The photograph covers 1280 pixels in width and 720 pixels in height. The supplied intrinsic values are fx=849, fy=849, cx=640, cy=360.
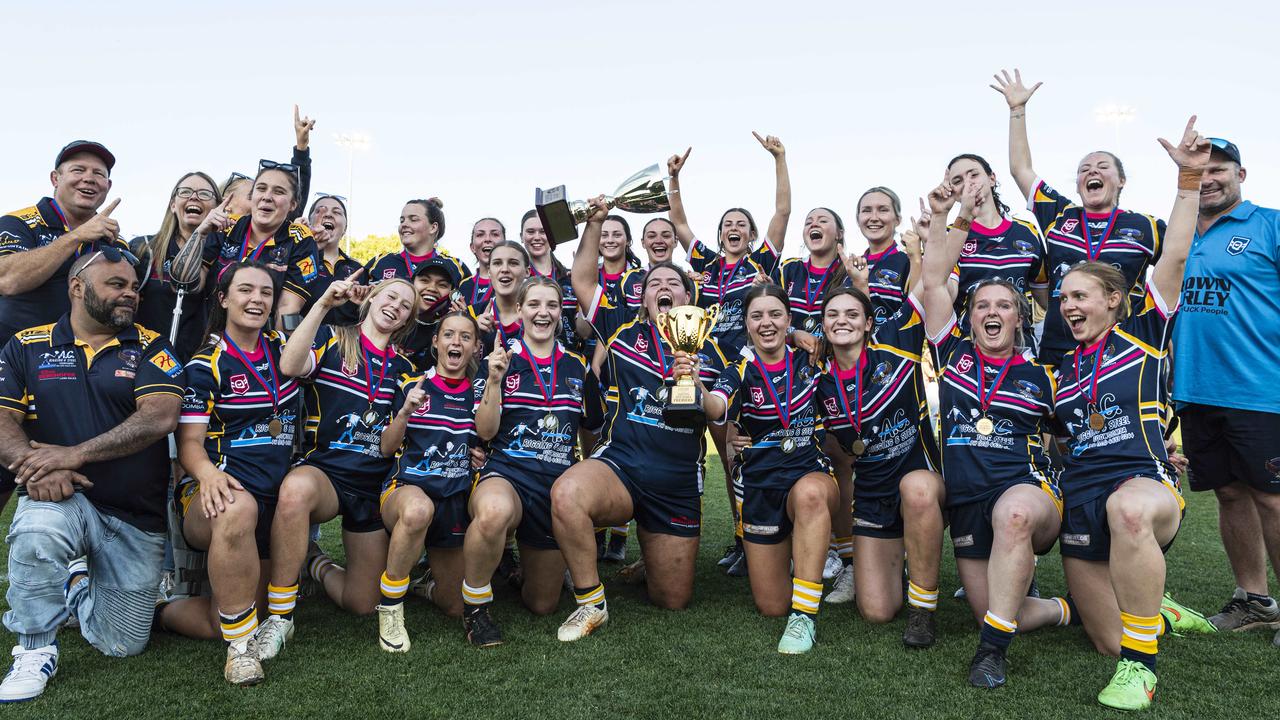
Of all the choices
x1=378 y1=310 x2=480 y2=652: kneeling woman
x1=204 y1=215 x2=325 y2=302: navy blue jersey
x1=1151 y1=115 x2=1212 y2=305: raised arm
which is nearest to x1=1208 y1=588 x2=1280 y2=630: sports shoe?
x1=1151 y1=115 x2=1212 y2=305: raised arm

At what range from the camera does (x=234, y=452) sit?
4.29 meters

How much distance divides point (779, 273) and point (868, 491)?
6.40 ft

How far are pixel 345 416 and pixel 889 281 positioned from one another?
11.5 feet

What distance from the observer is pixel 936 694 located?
11.8 ft

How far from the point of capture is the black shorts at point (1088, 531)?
387cm

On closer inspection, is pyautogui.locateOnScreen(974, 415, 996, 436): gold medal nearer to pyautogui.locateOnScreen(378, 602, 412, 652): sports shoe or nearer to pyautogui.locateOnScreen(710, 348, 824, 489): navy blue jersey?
pyautogui.locateOnScreen(710, 348, 824, 489): navy blue jersey

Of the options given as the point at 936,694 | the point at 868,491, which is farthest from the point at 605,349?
the point at 936,694

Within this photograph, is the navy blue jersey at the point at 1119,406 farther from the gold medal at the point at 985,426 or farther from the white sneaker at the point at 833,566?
the white sneaker at the point at 833,566

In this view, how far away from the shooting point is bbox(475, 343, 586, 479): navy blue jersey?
4836 millimetres

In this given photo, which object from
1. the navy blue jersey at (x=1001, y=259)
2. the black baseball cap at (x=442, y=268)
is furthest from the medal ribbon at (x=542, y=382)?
the navy blue jersey at (x=1001, y=259)

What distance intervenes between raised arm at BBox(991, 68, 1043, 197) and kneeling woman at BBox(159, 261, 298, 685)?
15.1 ft

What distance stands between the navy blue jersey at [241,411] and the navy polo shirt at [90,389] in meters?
0.16

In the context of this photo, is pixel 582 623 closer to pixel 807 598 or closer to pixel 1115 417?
pixel 807 598

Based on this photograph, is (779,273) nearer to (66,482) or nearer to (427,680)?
(427,680)
